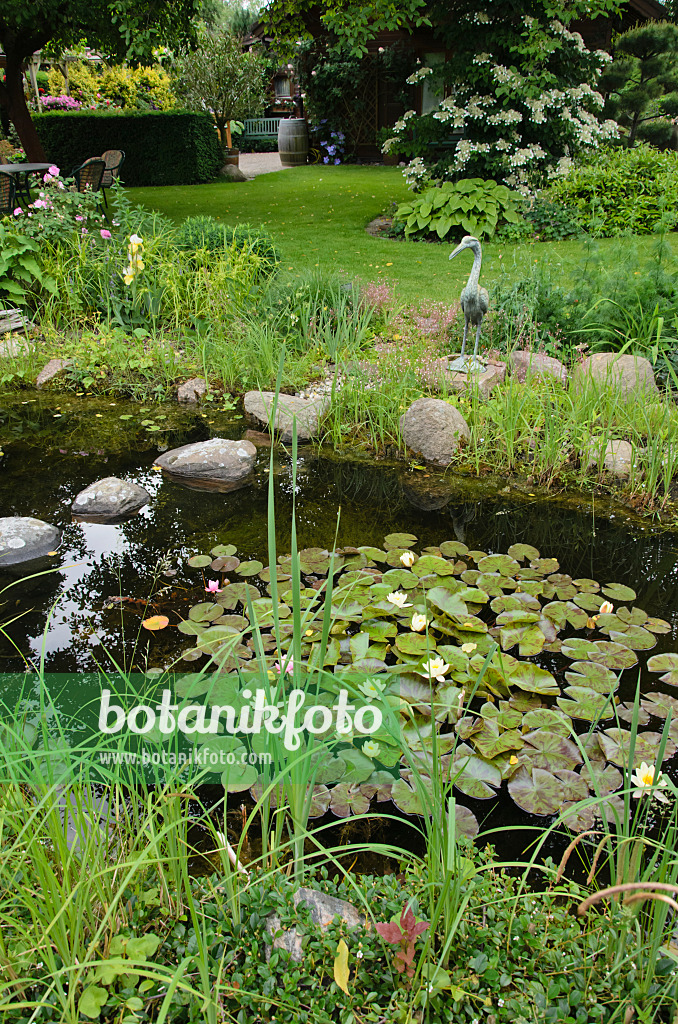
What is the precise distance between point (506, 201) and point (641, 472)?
21.0 feet

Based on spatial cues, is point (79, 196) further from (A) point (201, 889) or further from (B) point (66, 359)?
(A) point (201, 889)

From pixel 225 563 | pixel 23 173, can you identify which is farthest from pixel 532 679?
pixel 23 173

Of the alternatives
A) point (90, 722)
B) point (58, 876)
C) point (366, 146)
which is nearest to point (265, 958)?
point (58, 876)

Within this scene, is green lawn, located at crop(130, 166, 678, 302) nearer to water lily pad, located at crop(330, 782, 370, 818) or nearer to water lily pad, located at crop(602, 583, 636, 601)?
water lily pad, located at crop(602, 583, 636, 601)

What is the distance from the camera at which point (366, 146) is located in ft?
61.5

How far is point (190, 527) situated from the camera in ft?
10.9

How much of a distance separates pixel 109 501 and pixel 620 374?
2726 millimetres

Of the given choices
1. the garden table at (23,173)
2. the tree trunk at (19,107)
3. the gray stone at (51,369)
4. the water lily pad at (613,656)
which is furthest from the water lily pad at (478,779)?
the tree trunk at (19,107)

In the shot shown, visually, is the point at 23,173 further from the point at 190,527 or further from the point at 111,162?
the point at 190,527

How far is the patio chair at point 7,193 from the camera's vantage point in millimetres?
7227

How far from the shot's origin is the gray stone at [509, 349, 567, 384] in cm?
409

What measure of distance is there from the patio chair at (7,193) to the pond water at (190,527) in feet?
13.3

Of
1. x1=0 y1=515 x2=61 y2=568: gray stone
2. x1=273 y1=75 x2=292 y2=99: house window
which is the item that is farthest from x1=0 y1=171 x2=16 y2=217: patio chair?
x1=273 y1=75 x2=292 y2=99: house window

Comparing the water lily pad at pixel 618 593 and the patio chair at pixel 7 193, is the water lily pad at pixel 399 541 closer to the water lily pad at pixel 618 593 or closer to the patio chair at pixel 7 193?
the water lily pad at pixel 618 593
